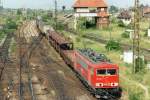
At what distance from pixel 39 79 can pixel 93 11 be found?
2800 inches

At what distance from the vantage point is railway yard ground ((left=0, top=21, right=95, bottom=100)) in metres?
33.3

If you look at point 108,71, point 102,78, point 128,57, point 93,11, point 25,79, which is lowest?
point 25,79

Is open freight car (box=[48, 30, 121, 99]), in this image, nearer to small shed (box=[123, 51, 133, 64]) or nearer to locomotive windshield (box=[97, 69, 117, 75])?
locomotive windshield (box=[97, 69, 117, 75])

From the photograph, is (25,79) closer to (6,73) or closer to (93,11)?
(6,73)

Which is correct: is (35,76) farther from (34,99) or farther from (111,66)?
(111,66)

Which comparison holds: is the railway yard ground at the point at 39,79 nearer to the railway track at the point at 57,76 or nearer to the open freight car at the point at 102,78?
the railway track at the point at 57,76

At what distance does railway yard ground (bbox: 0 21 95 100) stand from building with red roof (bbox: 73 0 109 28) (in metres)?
48.5

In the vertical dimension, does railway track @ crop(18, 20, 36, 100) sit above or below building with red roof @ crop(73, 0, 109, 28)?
below

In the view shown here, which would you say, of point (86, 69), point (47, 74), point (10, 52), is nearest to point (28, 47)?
point (10, 52)

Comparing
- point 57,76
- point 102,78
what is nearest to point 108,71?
point 102,78

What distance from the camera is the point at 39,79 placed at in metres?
40.5

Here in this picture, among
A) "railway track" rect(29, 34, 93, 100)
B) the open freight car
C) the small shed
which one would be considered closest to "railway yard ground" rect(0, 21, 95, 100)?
"railway track" rect(29, 34, 93, 100)

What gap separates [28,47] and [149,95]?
132 ft

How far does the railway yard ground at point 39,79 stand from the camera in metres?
33.3
